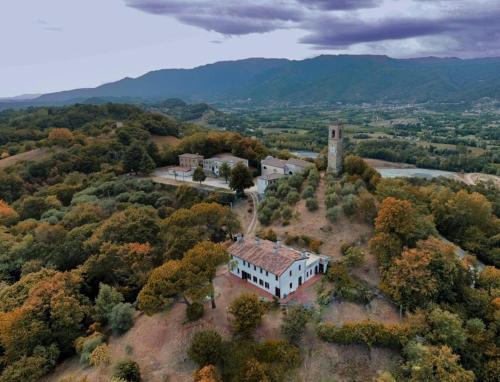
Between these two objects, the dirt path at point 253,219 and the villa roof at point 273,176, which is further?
the villa roof at point 273,176

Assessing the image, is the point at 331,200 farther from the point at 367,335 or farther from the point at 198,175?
the point at 198,175

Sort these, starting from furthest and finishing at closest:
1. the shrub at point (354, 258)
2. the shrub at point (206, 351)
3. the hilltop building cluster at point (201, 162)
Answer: the hilltop building cluster at point (201, 162), the shrub at point (354, 258), the shrub at point (206, 351)

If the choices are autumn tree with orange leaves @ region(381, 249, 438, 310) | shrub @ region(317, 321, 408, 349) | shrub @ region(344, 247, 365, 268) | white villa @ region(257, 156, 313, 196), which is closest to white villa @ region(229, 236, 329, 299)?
shrub @ region(344, 247, 365, 268)

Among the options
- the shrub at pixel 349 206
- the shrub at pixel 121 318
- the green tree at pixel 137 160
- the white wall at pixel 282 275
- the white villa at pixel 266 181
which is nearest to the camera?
the shrub at pixel 121 318

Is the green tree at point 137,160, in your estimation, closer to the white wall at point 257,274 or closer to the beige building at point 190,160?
the beige building at point 190,160

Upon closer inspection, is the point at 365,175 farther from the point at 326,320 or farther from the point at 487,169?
the point at 487,169

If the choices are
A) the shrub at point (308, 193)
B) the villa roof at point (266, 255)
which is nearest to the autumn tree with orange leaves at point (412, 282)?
the villa roof at point (266, 255)

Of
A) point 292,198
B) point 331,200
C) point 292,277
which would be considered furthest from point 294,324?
point 292,198

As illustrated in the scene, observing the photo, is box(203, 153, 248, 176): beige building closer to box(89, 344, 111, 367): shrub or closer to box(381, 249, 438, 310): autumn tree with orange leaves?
box(381, 249, 438, 310): autumn tree with orange leaves
